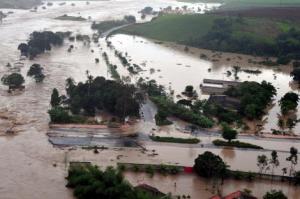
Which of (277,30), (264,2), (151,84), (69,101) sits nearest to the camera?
(69,101)

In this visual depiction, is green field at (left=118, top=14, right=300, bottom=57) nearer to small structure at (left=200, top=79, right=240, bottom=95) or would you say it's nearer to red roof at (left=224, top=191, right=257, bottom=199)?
small structure at (left=200, top=79, right=240, bottom=95)

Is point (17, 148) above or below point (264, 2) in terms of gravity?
below

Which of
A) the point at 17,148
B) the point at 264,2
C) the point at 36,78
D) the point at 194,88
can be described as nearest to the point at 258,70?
the point at 194,88

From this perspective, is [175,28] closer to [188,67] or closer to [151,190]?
[188,67]

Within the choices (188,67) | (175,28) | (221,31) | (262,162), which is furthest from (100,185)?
(175,28)

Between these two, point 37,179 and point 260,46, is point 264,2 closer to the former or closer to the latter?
point 260,46

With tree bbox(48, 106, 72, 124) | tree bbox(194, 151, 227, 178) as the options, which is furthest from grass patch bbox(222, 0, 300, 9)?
tree bbox(194, 151, 227, 178)
